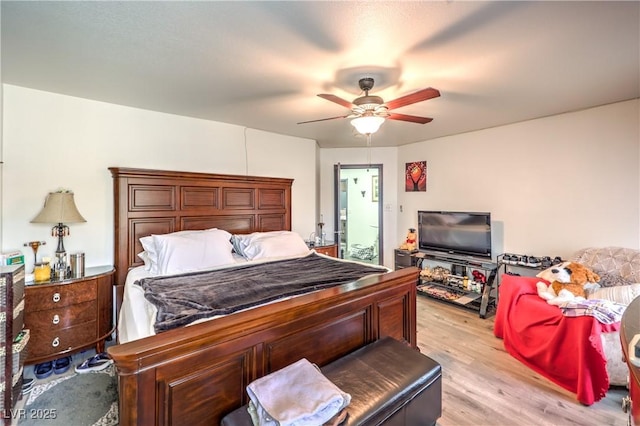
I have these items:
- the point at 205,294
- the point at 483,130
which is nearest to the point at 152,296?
the point at 205,294

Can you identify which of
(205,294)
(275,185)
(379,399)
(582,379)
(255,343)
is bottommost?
(582,379)

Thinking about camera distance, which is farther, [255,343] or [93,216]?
[93,216]

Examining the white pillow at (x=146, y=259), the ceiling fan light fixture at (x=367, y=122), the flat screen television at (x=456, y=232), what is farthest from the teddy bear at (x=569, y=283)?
the white pillow at (x=146, y=259)

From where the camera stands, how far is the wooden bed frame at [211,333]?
48.0 inches

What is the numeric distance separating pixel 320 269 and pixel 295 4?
6.52 feet

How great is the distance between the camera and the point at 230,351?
1432 mm

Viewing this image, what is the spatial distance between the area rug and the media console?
12.2 feet

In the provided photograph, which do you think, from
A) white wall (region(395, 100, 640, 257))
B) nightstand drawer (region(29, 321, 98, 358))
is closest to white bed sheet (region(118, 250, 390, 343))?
nightstand drawer (region(29, 321, 98, 358))

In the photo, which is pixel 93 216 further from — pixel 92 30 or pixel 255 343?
pixel 255 343

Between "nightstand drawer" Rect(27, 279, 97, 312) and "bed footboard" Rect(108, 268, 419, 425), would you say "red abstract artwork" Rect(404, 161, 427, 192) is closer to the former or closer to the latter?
"bed footboard" Rect(108, 268, 419, 425)

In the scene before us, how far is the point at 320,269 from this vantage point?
268cm

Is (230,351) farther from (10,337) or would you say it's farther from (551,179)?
(551,179)

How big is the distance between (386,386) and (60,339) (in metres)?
2.58

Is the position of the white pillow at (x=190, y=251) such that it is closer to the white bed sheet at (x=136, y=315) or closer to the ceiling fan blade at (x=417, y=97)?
the white bed sheet at (x=136, y=315)
